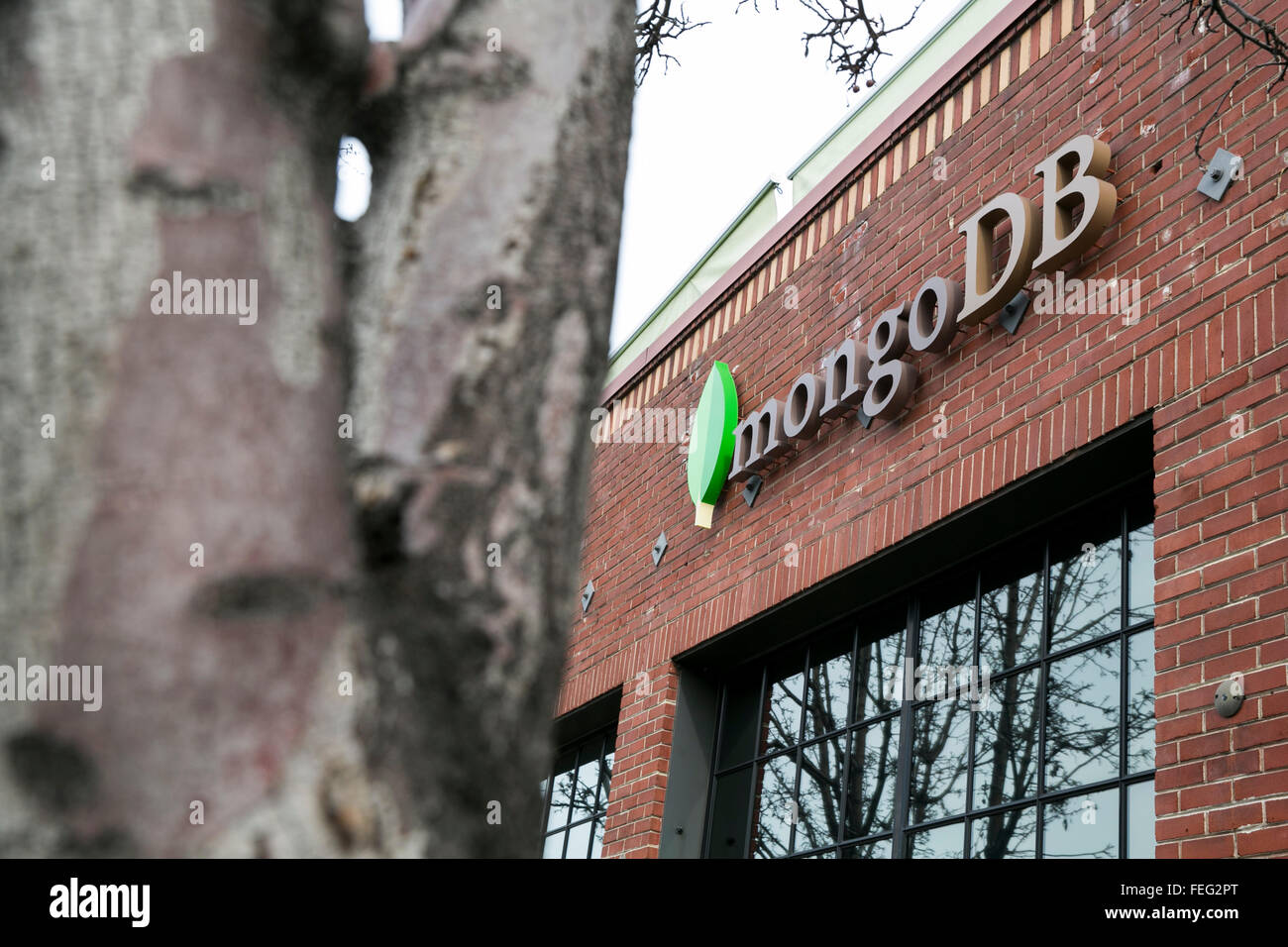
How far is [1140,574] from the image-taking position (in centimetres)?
471

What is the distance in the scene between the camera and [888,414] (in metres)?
5.95

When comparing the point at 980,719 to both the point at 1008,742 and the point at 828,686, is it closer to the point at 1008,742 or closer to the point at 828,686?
the point at 1008,742

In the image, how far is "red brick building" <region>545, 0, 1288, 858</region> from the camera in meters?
4.07

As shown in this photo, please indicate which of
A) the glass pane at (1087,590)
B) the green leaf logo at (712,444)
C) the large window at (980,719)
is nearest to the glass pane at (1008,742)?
the large window at (980,719)

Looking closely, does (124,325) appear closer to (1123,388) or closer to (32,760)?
(32,760)

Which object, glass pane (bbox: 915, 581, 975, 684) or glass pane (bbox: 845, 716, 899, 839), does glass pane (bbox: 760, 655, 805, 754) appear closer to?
glass pane (bbox: 845, 716, 899, 839)

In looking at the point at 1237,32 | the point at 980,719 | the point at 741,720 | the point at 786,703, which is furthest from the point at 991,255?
the point at 741,720

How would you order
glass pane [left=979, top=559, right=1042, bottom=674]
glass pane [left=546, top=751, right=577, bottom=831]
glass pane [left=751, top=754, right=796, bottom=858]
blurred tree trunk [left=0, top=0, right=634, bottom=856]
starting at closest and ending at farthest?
blurred tree trunk [left=0, top=0, right=634, bottom=856] → glass pane [left=979, top=559, right=1042, bottom=674] → glass pane [left=751, top=754, right=796, bottom=858] → glass pane [left=546, top=751, right=577, bottom=831]

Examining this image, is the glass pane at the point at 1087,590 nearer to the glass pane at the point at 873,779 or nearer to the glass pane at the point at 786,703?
the glass pane at the point at 873,779

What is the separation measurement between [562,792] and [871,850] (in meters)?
3.66

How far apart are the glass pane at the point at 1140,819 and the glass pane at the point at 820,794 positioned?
6.07 ft

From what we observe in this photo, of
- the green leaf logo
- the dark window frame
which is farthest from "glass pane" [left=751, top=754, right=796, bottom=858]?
the green leaf logo

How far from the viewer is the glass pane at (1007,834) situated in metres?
4.80

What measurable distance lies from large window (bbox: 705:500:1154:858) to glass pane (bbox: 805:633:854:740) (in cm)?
1
